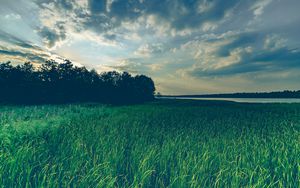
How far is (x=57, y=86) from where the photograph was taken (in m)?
46.7

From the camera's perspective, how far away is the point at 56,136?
6.02 m

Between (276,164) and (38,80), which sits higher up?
(38,80)

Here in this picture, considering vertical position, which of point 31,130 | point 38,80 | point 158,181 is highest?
point 38,80

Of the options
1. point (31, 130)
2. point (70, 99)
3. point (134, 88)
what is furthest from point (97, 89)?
point (31, 130)

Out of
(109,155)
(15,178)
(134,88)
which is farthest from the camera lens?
(134,88)

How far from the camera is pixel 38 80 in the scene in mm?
44156

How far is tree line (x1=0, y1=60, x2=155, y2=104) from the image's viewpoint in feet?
131

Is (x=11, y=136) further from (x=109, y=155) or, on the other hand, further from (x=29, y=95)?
(x=29, y=95)

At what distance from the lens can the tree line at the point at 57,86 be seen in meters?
40.0

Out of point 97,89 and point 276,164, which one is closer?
point 276,164

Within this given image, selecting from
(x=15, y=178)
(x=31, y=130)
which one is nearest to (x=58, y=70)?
(x=31, y=130)

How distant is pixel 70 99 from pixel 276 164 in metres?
48.9

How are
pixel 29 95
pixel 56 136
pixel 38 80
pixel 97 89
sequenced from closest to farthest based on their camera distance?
1. pixel 56 136
2. pixel 29 95
3. pixel 38 80
4. pixel 97 89

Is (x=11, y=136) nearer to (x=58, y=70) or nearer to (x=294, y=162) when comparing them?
(x=294, y=162)
